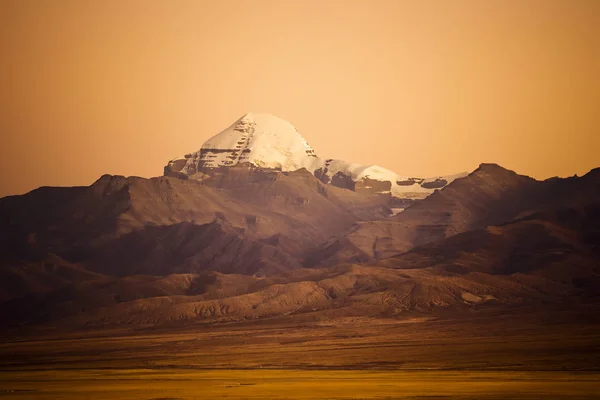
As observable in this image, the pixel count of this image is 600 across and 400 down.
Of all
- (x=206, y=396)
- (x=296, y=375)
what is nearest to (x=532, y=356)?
(x=296, y=375)

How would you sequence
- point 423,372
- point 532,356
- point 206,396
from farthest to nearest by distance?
point 532,356 < point 423,372 < point 206,396

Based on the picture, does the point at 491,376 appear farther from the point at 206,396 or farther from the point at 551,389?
the point at 206,396

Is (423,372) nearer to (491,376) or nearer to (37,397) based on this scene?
(491,376)

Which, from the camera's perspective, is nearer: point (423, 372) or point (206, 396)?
point (206, 396)

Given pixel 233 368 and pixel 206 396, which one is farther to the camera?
pixel 233 368

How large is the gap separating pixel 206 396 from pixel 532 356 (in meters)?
70.5

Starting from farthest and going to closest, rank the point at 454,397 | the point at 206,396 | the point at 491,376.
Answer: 1. the point at 491,376
2. the point at 206,396
3. the point at 454,397

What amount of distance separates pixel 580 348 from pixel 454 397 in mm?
73634

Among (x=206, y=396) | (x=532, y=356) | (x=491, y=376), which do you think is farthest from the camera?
(x=532, y=356)

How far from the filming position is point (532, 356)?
190m

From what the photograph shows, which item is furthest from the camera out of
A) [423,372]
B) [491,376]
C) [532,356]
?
[532,356]

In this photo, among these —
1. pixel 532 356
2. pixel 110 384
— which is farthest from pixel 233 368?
pixel 532 356

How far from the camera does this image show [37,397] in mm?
143625

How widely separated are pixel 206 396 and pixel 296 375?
36616 mm
